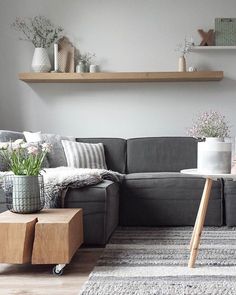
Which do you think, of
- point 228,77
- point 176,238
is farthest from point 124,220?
point 228,77

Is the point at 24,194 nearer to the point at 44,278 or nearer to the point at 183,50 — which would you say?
the point at 44,278

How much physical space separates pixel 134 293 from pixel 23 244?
59 centimetres

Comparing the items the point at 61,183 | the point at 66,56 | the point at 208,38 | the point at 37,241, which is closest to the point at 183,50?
the point at 208,38

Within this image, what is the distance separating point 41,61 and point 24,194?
2.09 metres

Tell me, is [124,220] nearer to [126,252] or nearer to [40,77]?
[126,252]

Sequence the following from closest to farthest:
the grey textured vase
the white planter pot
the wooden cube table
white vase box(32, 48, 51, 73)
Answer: the wooden cube table < the white planter pot < the grey textured vase < white vase box(32, 48, 51, 73)

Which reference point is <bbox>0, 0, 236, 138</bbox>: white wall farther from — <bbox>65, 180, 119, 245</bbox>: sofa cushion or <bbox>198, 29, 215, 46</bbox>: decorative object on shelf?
<bbox>65, 180, 119, 245</bbox>: sofa cushion

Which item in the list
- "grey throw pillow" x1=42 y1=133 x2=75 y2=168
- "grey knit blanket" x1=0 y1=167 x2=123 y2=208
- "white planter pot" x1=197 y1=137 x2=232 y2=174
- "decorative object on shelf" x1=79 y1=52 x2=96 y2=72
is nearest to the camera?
"white planter pot" x1=197 y1=137 x2=232 y2=174

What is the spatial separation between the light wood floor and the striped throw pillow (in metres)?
1.28

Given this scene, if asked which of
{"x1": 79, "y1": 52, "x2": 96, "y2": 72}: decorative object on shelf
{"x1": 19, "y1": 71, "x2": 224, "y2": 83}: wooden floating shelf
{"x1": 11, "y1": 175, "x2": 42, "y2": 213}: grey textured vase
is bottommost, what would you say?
{"x1": 11, "y1": 175, "x2": 42, "y2": 213}: grey textured vase

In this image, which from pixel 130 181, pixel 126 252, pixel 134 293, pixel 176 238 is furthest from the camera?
pixel 130 181

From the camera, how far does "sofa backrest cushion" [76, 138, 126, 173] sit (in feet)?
12.8

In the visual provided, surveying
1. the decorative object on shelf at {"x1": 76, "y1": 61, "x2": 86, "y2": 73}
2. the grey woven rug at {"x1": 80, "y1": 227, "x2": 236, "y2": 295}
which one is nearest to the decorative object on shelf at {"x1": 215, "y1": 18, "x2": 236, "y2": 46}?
the decorative object on shelf at {"x1": 76, "y1": 61, "x2": 86, "y2": 73}

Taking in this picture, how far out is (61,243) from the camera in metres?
2.08
